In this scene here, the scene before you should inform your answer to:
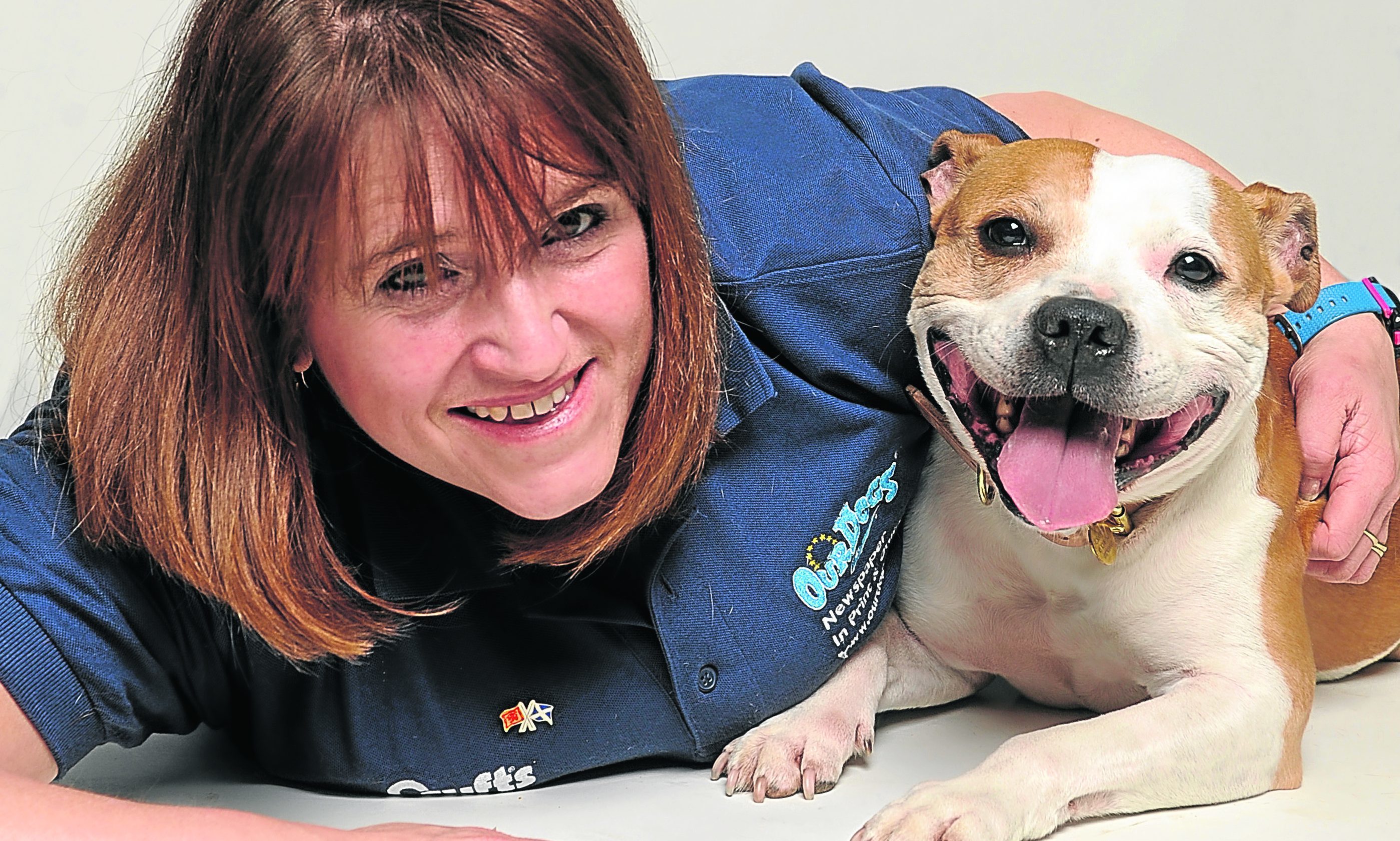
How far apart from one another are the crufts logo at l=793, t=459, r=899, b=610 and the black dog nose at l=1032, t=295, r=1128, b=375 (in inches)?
18.1

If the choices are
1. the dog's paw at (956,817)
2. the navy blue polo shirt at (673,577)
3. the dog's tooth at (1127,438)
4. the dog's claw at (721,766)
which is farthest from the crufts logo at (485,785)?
the dog's tooth at (1127,438)

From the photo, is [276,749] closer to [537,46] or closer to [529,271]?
[529,271]

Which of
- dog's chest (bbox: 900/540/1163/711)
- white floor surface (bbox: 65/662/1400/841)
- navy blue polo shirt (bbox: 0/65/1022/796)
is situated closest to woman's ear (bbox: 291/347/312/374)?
navy blue polo shirt (bbox: 0/65/1022/796)

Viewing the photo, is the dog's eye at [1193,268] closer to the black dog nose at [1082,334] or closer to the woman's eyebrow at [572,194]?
the black dog nose at [1082,334]

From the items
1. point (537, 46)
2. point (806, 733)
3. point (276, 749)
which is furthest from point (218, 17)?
point (806, 733)

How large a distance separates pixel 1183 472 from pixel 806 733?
2.33 ft

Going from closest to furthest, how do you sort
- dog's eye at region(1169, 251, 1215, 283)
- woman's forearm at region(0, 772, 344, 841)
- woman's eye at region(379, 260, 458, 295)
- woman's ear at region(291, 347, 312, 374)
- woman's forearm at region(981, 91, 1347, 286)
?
woman's forearm at region(0, 772, 344, 841)
woman's eye at region(379, 260, 458, 295)
woman's ear at region(291, 347, 312, 374)
dog's eye at region(1169, 251, 1215, 283)
woman's forearm at region(981, 91, 1347, 286)

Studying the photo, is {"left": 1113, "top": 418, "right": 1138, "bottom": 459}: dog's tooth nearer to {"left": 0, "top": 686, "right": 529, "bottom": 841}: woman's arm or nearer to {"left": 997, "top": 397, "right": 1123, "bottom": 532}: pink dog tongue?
{"left": 997, "top": 397, "right": 1123, "bottom": 532}: pink dog tongue

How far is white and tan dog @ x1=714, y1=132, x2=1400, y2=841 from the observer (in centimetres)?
215

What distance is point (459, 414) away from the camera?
2.04 metres

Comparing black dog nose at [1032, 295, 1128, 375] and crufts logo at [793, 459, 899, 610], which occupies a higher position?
black dog nose at [1032, 295, 1128, 375]

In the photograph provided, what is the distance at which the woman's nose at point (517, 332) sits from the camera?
1.88 meters

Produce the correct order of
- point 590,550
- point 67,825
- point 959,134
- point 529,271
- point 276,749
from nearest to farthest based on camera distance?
point 67,825
point 529,271
point 590,550
point 276,749
point 959,134

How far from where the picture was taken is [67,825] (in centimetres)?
177
